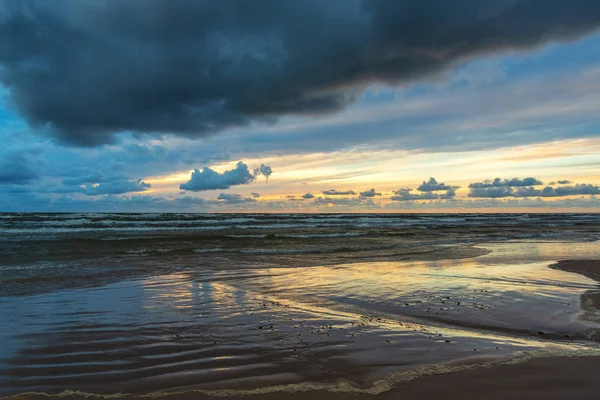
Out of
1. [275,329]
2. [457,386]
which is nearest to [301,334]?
[275,329]

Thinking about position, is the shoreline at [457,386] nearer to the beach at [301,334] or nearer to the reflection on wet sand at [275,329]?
the beach at [301,334]

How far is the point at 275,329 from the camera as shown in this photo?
21.7ft

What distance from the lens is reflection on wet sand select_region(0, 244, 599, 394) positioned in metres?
4.82

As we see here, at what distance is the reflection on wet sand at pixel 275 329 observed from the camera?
4.82m

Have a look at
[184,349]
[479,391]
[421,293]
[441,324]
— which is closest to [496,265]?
[421,293]

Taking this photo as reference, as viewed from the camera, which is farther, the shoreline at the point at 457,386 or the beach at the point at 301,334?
the beach at the point at 301,334

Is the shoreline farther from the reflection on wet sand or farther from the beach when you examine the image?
the reflection on wet sand

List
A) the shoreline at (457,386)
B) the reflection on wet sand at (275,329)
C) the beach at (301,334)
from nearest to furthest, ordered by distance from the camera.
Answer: the shoreline at (457,386) → the beach at (301,334) → the reflection on wet sand at (275,329)

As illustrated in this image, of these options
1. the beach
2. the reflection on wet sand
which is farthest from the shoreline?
the reflection on wet sand

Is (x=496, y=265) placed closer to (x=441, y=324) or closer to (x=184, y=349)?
(x=441, y=324)

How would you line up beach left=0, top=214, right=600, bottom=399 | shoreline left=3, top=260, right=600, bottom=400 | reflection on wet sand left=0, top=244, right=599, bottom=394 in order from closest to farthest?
1. shoreline left=3, top=260, right=600, bottom=400
2. beach left=0, top=214, right=600, bottom=399
3. reflection on wet sand left=0, top=244, right=599, bottom=394

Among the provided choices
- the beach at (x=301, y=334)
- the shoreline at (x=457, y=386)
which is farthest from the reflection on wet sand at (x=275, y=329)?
the shoreline at (x=457, y=386)

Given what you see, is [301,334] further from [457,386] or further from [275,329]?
[457,386]

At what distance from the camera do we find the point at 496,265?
1521 centimetres
